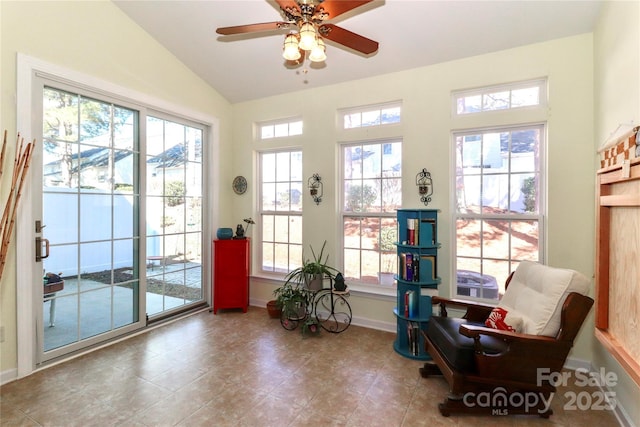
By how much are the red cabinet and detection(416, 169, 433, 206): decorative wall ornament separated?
2.31m

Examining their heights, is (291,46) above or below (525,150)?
above

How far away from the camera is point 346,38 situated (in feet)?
6.89

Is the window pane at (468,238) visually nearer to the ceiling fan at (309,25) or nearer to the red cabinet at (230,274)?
the ceiling fan at (309,25)

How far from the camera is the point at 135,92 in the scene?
3.20 metres

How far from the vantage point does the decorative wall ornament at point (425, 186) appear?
3215 millimetres

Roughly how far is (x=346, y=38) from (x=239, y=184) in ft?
9.09

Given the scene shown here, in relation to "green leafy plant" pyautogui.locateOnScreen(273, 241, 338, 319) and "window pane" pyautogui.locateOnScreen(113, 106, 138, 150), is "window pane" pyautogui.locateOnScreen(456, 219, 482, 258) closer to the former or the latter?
"green leafy plant" pyautogui.locateOnScreen(273, 241, 338, 319)

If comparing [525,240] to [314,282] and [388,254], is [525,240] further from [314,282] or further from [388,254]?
[314,282]

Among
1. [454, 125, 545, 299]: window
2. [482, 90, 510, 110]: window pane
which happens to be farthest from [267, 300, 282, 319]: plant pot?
[482, 90, 510, 110]: window pane

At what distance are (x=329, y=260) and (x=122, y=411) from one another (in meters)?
2.39

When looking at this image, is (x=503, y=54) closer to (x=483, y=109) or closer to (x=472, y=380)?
(x=483, y=109)

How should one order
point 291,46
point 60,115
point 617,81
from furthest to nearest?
point 60,115 → point 617,81 → point 291,46

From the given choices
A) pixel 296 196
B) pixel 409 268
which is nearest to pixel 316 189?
pixel 296 196

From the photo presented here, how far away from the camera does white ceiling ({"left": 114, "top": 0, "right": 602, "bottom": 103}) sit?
253 cm
